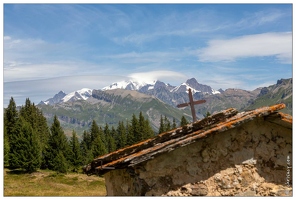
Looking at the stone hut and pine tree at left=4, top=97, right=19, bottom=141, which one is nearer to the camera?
the stone hut

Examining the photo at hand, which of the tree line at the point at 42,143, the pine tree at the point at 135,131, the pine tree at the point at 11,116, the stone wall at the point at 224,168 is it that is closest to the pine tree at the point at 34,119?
the tree line at the point at 42,143

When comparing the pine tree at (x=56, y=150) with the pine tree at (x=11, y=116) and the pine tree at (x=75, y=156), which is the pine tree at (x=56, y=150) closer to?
the pine tree at (x=75, y=156)

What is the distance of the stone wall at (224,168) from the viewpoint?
27.8 feet

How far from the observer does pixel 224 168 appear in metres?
8.72

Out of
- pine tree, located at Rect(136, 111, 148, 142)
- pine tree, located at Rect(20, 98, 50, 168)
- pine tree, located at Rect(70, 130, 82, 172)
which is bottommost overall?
pine tree, located at Rect(70, 130, 82, 172)

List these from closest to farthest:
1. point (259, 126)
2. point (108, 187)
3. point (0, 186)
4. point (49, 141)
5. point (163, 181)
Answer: point (0, 186) → point (163, 181) → point (259, 126) → point (108, 187) → point (49, 141)

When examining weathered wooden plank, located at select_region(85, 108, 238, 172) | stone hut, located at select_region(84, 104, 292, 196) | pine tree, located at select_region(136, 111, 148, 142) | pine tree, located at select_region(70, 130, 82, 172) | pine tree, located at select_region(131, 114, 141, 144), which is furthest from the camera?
pine tree, located at select_region(131, 114, 141, 144)

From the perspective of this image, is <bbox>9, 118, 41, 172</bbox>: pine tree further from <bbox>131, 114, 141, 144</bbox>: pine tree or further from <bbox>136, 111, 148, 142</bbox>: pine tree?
<bbox>136, 111, 148, 142</bbox>: pine tree

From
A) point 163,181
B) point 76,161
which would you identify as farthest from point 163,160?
point 76,161

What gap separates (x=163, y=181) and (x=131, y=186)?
2.78ft

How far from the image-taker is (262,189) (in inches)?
345

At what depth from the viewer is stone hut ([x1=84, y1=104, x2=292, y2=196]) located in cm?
843

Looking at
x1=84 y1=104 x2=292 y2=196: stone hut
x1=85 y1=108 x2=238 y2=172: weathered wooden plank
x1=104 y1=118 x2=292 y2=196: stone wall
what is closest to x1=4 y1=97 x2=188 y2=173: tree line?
x1=85 y1=108 x2=238 y2=172: weathered wooden plank

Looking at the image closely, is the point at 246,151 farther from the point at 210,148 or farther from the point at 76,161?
the point at 76,161
